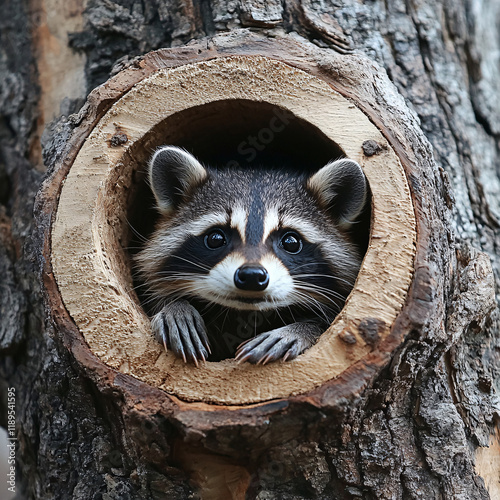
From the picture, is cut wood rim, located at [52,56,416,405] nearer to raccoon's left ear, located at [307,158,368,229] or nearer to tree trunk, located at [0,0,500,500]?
tree trunk, located at [0,0,500,500]

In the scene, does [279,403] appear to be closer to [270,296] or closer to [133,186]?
[270,296]

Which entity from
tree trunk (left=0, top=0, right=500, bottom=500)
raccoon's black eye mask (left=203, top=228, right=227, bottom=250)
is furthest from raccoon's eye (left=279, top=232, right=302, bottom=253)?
tree trunk (left=0, top=0, right=500, bottom=500)

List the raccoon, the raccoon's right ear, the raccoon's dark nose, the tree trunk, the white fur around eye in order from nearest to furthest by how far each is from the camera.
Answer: the tree trunk → the raccoon's dark nose → the raccoon → the white fur around eye → the raccoon's right ear

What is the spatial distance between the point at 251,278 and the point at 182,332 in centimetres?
56

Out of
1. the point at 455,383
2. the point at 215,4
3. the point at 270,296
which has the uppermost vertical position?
the point at 215,4

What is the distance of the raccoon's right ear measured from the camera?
470 centimetres

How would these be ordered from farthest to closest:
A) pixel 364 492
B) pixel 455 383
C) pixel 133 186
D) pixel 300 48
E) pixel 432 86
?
pixel 432 86 < pixel 133 186 < pixel 300 48 < pixel 455 383 < pixel 364 492

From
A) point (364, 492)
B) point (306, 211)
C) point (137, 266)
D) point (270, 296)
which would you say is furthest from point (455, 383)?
point (137, 266)

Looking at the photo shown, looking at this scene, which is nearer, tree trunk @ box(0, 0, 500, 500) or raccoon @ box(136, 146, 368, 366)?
tree trunk @ box(0, 0, 500, 500)

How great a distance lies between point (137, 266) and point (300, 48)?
209cm

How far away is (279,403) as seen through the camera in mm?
3385

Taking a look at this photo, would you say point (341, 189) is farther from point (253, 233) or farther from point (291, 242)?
point (253, 233)

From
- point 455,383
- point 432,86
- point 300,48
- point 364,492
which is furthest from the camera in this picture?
point 432,86

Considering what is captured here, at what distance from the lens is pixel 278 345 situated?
3.69 m
